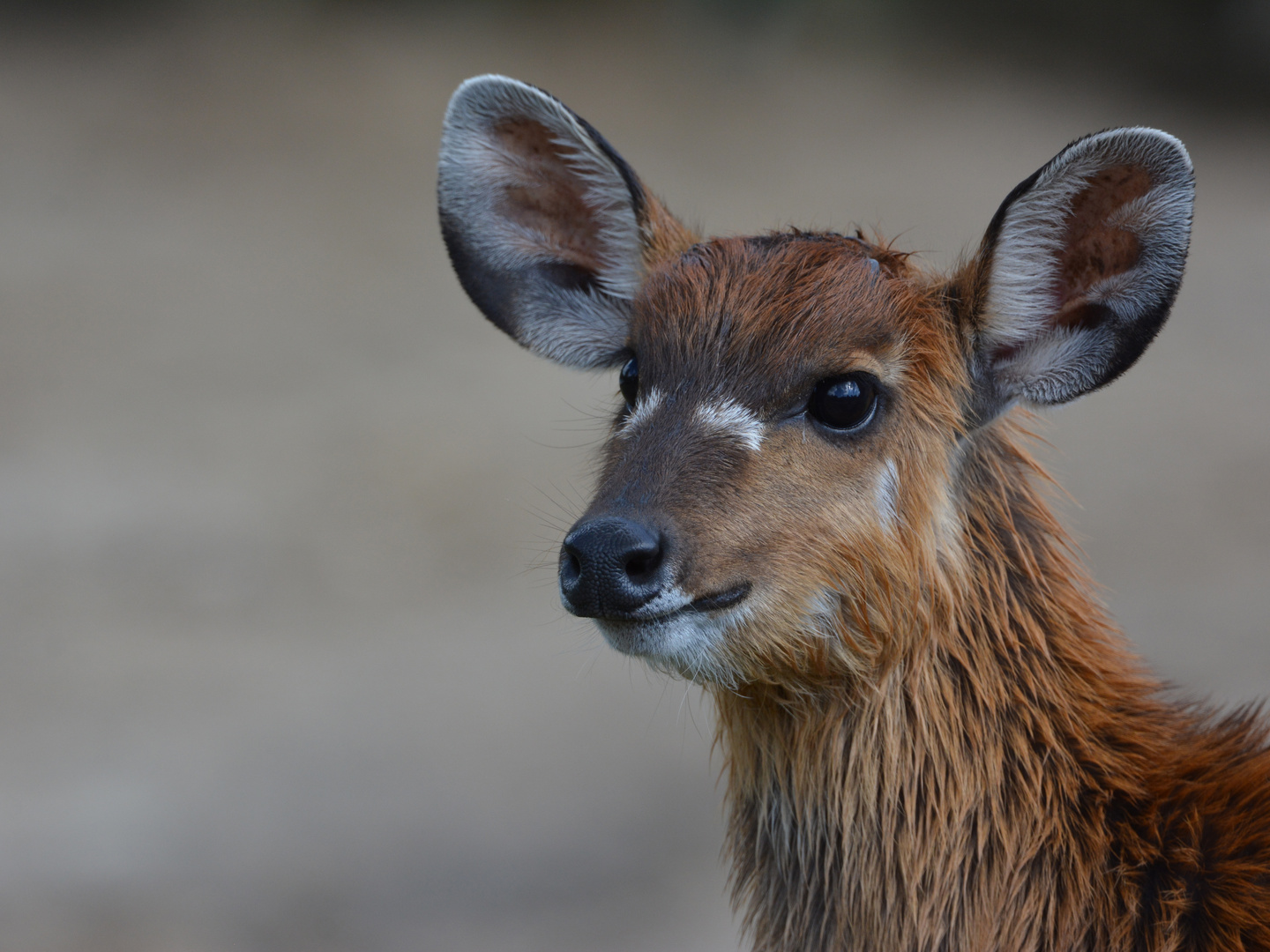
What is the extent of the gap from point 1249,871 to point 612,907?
4530 mm

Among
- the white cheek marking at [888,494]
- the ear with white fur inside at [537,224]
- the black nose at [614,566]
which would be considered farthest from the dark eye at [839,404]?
the ear with white fur inside at [537,224]

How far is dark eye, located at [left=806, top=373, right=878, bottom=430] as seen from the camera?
343 centimetres

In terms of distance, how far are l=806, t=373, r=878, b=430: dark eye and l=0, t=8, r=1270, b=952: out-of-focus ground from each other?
3.33 ft

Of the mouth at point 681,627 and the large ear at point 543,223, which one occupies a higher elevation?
the large ear at point 543,223

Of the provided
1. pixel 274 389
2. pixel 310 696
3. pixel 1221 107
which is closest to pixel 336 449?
pixel 274 389

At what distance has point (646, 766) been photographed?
26.8 feet

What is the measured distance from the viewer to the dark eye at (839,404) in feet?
11.2

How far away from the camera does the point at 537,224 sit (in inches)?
176

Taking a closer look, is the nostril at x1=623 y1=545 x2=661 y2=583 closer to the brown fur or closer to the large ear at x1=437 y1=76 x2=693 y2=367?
the brown fur

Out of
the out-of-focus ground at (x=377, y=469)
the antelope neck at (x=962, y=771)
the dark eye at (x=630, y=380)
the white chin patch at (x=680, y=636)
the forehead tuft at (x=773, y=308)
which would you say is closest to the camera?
the white chin patch at (x=680, y=636)

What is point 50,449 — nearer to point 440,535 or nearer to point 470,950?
point 440,535

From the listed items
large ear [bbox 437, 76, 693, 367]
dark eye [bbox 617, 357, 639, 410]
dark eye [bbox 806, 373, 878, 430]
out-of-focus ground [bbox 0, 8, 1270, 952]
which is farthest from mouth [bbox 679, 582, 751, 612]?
large ear [bbox 437, 76, 693, 367]

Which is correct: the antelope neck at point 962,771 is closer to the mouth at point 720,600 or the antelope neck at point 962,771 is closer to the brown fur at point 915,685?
the brown fur at point 915,685

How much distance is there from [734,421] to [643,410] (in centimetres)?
34
